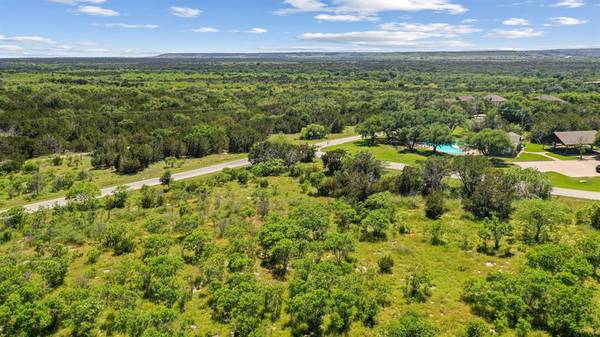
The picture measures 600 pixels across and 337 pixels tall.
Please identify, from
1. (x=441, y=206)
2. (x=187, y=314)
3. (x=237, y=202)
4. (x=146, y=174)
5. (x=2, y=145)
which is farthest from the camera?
(x=2, y=145)

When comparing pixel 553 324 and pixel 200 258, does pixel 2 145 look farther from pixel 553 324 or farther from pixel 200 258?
Answer: pixel 553 324

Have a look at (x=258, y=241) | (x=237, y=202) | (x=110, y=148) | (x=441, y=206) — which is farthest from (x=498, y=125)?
(x=110, y=148)

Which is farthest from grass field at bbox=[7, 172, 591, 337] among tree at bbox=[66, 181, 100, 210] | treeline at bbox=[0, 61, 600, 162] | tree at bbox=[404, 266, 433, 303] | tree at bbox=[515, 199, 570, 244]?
treeline at bbox=[0, 61, 600, 162]

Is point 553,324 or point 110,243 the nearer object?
point 553,324

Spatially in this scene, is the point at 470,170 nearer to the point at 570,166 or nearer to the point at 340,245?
the point at 340,245

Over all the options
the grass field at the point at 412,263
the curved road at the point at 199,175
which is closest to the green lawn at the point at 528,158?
the curved road at the point at 199,175

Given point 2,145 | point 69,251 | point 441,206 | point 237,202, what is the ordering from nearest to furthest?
point 69,251, point 441,206, point 237,202, point 2,145
